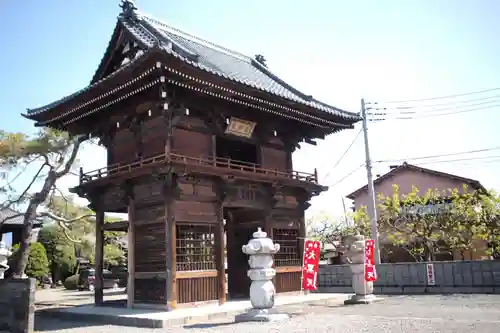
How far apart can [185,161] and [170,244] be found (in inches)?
96.9

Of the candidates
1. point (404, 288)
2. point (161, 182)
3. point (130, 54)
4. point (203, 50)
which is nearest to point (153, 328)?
point (161, 182)

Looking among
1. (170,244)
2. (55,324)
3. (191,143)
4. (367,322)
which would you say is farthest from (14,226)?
(367,322)

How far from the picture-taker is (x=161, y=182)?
13.7 m

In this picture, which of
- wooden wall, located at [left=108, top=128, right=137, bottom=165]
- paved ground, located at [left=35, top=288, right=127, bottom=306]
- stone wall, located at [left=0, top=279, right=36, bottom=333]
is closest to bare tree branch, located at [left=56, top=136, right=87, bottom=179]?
paved ground, located at [left=35, top=288, right=127, bottom=306]

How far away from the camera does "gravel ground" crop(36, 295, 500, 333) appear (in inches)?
371

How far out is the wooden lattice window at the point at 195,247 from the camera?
45.4ft

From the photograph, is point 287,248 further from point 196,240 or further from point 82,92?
point 82,92

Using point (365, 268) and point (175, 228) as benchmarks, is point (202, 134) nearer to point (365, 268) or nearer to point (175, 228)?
point (175, 228)

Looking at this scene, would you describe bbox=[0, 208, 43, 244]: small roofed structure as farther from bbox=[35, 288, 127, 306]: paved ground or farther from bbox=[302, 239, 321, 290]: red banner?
bbox=[302, 239, 321, 290]: red banner

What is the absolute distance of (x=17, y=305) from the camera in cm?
1091

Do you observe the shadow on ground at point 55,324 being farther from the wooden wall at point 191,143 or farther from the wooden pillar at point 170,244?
the wooden wall at point 191,143

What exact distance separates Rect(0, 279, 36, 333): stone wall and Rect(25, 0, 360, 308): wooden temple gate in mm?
3626

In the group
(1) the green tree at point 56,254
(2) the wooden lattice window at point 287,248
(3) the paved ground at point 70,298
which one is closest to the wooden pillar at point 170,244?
(2) the wooden lattice window at point 287,248

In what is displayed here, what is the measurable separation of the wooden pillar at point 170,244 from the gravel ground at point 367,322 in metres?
1.65
